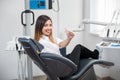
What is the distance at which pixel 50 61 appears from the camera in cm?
214

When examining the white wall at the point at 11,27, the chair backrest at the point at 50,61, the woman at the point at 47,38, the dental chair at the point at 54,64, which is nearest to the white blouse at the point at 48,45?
the woman at the point at 47,38

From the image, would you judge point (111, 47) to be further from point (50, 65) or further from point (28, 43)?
point (28, 43)

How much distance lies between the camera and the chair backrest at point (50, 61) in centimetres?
211

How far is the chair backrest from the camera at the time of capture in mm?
2106

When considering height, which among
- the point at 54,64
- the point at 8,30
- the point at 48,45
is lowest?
the point at 54,64

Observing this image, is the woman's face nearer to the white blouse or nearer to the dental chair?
the white blouse

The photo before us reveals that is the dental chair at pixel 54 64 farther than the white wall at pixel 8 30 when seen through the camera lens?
No

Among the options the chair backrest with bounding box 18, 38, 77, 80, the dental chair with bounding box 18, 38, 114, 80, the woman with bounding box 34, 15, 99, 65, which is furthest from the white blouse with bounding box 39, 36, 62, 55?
the chair backrest with bounding box 18, 38, 77, 80

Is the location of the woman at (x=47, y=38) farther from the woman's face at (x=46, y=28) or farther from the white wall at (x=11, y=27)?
the white wall at (x=11, y=27)

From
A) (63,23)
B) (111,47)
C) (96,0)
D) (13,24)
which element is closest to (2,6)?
(13,24)

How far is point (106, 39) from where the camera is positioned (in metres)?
3.08

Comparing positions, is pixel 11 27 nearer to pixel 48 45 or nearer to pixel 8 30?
pixel 8 30

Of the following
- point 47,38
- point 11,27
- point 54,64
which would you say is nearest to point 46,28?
point 47,38

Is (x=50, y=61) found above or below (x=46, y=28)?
below
